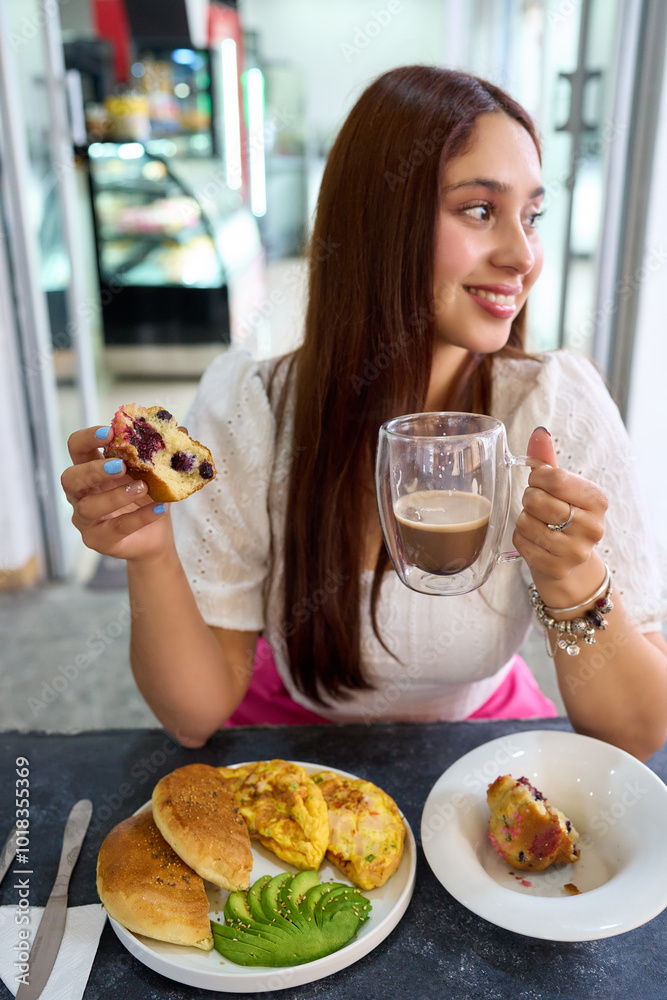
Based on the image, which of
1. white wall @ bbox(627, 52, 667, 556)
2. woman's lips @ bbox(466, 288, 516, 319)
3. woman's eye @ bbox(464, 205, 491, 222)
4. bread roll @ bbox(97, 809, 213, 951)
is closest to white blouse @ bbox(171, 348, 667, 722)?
woman's lips @ bbox(466, 288, 516, 319)

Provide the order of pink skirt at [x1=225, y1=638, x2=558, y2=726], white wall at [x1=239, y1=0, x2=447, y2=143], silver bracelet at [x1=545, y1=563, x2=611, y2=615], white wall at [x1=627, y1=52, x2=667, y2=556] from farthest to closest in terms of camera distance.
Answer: white wall at [x1=239, y1=0, x2=447, y2=143]
white wall at [x1=627, y1=52, x2=667, y2=556]
pink skirt at [x1=225, y1=638, x2=558, y2=726]
silver bracelet at [x1=545, y1=563, x2=611, y2=615]

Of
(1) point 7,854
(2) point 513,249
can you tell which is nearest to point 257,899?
(1) point 7,854

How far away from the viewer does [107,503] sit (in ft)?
2.97

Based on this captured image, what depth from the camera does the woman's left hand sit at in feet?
2.81

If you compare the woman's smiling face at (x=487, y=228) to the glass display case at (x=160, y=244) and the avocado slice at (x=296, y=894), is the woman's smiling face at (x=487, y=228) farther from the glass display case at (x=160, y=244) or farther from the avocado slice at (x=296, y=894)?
the glass display case at (x=160, y=244)

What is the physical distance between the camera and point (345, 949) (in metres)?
0.75

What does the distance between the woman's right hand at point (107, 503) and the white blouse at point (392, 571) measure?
358mm

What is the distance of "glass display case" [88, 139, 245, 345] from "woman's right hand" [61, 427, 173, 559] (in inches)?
147

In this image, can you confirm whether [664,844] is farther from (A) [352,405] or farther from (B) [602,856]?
(A) [352,405]

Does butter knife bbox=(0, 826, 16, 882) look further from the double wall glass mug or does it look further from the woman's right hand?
Answer: the double wall glass mug

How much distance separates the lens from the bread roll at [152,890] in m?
0.76

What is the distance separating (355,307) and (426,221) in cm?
19

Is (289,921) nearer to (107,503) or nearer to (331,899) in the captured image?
(331,899)

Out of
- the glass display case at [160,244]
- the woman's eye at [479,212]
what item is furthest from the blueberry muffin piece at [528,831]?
the glass display case at [160,244]
